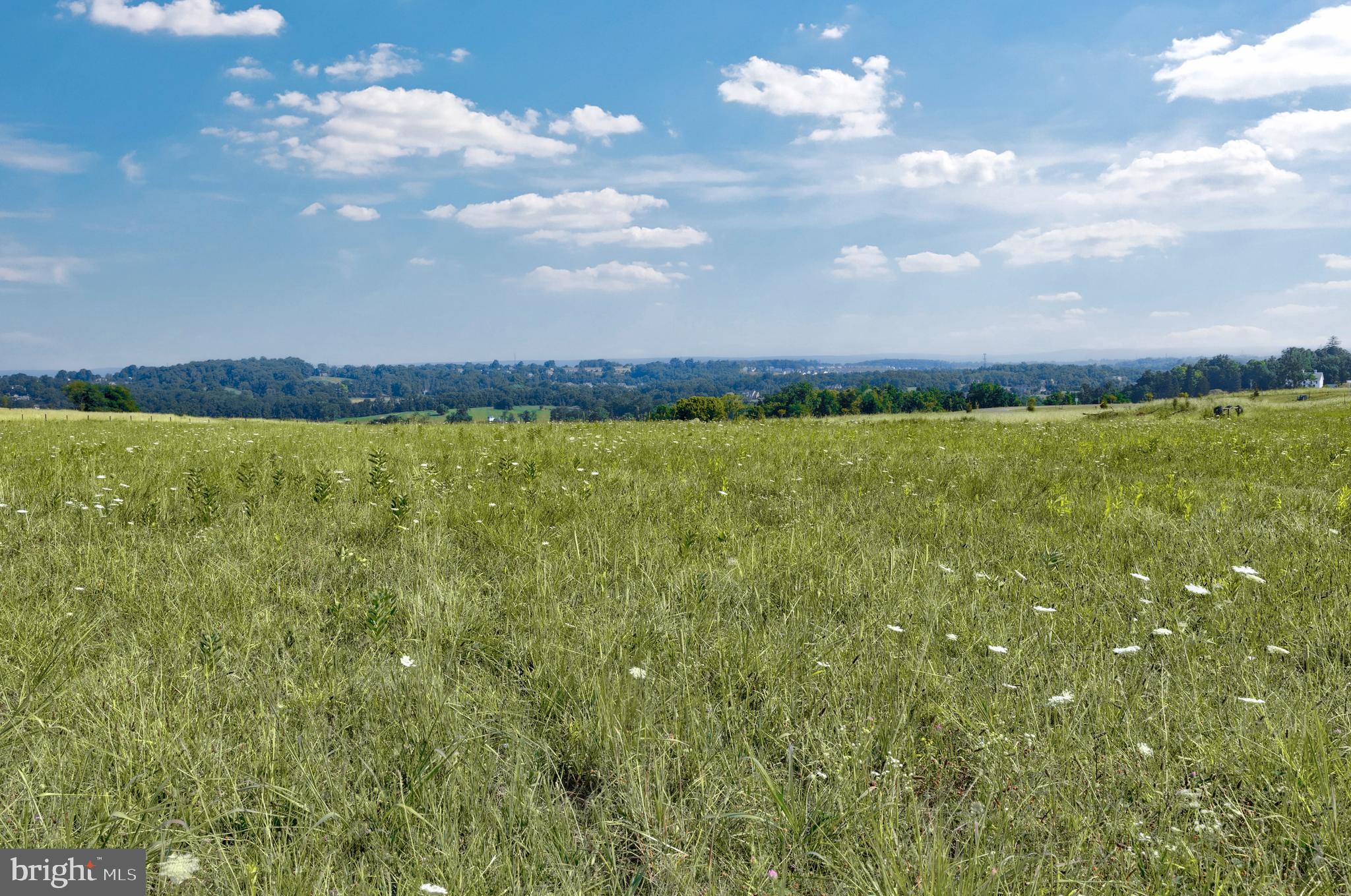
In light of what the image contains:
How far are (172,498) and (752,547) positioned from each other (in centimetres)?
566

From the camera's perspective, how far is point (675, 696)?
9.66ft

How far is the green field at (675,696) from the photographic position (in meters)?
2.11

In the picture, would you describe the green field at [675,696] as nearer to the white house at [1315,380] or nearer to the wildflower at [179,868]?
the wildflower at [179,868]

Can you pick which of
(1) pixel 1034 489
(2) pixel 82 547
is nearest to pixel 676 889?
(2) pixel 82 547

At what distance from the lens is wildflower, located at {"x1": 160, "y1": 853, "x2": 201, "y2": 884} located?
194cm

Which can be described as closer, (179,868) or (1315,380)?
Result: (179,868)

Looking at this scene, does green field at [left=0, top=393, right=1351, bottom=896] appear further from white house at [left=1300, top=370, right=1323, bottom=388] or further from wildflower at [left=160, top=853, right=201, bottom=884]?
white house at [left=1300, top=370, right=1323, bottom=388]

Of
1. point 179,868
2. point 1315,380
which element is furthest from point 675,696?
point 1315,380

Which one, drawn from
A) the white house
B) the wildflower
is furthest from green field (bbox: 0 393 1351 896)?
the white house

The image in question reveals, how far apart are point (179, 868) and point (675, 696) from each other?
1765 millimetres

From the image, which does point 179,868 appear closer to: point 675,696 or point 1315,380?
point 675,696

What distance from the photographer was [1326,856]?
2066 millimetres

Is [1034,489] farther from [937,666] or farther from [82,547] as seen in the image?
[82,547]

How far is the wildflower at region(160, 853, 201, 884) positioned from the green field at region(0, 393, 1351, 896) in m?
0.05
